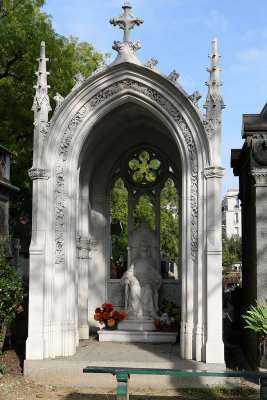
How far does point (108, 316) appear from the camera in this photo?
458 inches

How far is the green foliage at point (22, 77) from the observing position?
18.7 m

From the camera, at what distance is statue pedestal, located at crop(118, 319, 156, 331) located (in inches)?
457

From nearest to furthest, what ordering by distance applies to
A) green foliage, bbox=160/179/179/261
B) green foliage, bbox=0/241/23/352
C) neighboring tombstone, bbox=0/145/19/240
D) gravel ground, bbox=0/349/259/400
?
gravel ground, bbox=0/349/259/400
green foliage, bbox=0/241/23/352
neighboring tombstone, bbox=0/145/19/240
green foliage, bbox=160/179/179/261

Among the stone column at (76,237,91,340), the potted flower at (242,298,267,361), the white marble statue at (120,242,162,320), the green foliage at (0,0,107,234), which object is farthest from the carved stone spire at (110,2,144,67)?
the green foliage at (0,0,107,234)

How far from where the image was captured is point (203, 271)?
30.7 feet

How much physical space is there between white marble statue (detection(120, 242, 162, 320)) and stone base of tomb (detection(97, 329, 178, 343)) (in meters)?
0.53

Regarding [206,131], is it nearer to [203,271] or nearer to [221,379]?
[203,271]

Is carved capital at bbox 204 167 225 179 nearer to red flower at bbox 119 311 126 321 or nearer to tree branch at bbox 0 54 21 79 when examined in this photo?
red flower at bbox 119 311 126 321

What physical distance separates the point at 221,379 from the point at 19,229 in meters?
15.3

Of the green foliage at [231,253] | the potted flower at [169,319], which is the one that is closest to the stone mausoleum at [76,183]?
the potted flower at [169,319]

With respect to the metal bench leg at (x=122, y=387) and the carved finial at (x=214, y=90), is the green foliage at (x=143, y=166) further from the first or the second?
the metal bench leg at (x=122, y=387)

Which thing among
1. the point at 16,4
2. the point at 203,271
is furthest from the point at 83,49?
the point at 203,271

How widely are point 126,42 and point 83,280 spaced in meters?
5.20

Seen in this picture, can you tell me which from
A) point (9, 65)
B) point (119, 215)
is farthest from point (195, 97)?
point (119, 215)
